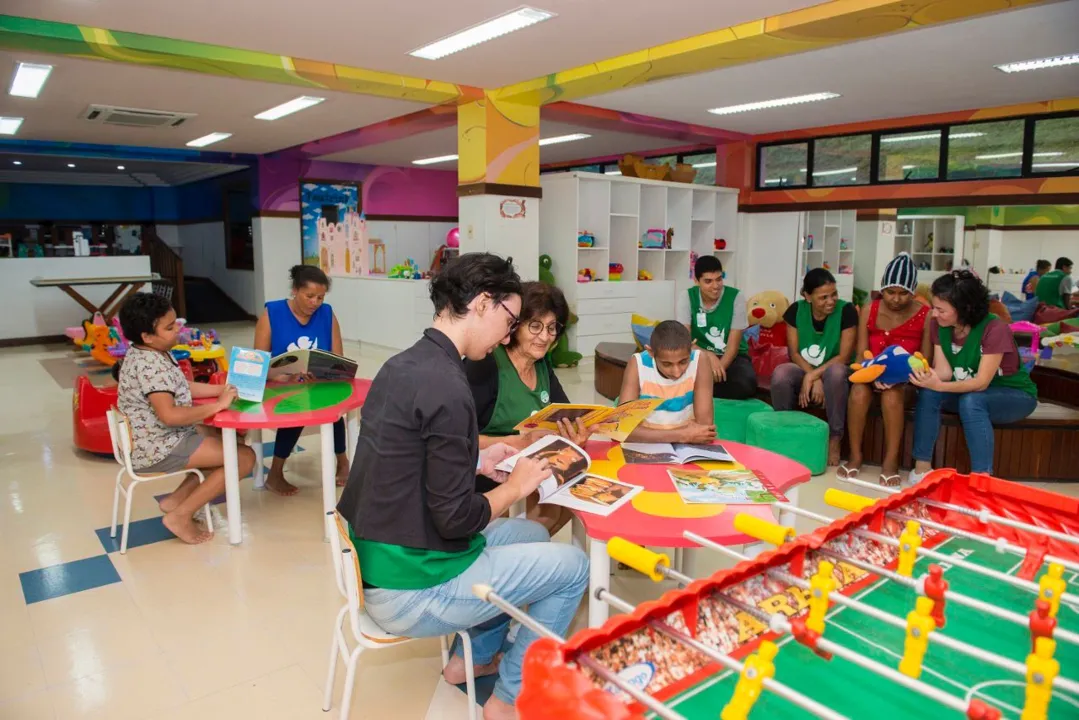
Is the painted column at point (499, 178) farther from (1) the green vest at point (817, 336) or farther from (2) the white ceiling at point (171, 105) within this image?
(1) the green vest at point (817, 336)

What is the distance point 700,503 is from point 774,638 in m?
0.82

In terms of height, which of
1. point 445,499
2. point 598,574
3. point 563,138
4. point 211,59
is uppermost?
point 563,138

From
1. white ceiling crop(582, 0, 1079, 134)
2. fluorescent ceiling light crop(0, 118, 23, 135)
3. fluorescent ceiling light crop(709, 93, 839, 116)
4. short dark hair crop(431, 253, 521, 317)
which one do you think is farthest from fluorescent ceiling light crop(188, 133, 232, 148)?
short dark hair crop(431, 253, 521, 317)

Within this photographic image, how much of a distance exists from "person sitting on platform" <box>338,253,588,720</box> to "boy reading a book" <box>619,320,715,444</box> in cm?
106

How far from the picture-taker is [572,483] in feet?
7.25

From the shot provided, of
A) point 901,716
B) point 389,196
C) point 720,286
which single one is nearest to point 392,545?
point 901,716

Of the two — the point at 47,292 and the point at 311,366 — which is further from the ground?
the point at 47,292

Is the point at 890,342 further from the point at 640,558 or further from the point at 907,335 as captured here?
the point at 640,558

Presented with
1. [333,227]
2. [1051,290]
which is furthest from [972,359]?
[333,227]

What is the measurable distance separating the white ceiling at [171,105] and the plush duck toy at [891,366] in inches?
218

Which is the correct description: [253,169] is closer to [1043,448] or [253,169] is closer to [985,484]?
[1043,448]

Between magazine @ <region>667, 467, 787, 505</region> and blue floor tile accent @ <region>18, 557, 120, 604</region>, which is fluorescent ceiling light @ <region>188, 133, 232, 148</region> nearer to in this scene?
blue floor tile accent @ <region>18, 557, 120, 604</region>

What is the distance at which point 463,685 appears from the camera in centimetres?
239

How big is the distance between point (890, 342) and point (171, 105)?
750 cm
